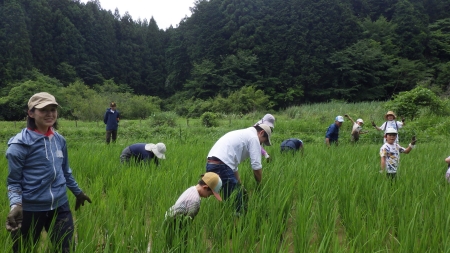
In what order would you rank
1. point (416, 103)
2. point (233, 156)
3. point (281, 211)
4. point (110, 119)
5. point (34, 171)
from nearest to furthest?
point (34, 171)
point (281, 211)
point (233, 156)
point (110, 119)
point (416, 103)

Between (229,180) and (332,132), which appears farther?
(332,132)

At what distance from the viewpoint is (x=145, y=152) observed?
14.0 feet

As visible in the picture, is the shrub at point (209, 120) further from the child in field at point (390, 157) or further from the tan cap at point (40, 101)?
the tan cap at point (40, 101)

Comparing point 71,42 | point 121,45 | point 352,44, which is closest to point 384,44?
point 352,44

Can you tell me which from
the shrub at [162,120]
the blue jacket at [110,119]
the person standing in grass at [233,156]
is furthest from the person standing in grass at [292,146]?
the shrub at [162,120]

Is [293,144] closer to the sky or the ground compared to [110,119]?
closer to the ground

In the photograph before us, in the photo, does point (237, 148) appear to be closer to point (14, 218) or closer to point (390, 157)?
point (14, 218)

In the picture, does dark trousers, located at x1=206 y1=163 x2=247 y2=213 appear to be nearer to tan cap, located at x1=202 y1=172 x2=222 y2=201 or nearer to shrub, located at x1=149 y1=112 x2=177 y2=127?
tan cap, located at x1=202 y1=172 x2=222 y2=201

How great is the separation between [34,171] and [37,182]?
6 cm

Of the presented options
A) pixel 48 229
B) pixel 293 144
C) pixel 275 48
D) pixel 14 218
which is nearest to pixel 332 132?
pixel 293 144

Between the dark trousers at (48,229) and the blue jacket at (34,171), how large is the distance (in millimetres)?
55

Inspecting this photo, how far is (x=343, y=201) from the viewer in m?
2.70

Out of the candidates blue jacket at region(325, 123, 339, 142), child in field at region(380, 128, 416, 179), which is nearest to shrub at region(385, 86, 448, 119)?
blue jacket at region(325, 123, 339, 142)

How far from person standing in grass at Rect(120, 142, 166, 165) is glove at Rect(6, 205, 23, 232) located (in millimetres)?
2442
